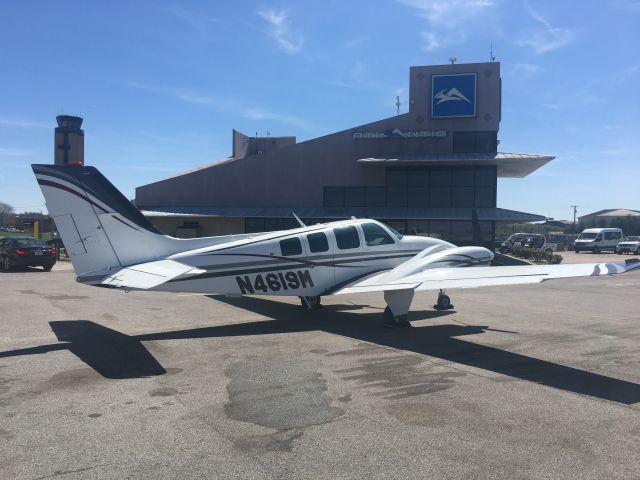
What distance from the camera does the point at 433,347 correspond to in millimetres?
9477

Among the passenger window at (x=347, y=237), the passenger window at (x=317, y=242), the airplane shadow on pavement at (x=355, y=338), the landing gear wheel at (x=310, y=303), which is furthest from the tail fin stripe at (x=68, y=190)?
the landing gear wheel at (x=310, y=303)

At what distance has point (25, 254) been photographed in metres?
24.3

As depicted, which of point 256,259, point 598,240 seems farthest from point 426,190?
point 598,240

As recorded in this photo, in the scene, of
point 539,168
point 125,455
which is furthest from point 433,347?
point 539,168

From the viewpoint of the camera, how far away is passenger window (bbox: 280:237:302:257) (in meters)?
11.3

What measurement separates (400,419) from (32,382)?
516 centimetres

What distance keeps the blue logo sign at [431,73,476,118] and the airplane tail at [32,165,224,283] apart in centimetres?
3031

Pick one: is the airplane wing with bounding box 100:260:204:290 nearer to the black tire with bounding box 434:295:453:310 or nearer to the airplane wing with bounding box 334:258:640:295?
the airplane wing with bounding box 334:258:640:295

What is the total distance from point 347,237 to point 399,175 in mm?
25934

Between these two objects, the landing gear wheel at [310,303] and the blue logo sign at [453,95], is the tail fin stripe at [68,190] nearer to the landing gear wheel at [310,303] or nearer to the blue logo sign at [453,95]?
the landing gear wheel at [310,303]

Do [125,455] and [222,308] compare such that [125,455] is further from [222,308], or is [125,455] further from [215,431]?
[222,308]

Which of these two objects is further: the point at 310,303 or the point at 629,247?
the point at 629,247

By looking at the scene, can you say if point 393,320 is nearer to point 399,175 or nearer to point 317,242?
point 317,242

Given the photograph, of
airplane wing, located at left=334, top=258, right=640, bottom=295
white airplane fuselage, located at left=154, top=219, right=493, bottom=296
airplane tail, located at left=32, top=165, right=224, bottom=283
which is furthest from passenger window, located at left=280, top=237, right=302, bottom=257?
airplane tail, located at left=32, top=165, right=224, bottom=283
